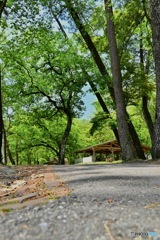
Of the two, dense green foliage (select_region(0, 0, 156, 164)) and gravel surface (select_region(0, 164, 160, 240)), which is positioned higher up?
dense green foliage (select_region(0, 0, 156, 164))

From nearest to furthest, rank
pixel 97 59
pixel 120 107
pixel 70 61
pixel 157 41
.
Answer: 1. pixel 157 41
2. pixel 120 107
3. pixel 97 59
4. pixel 70 61

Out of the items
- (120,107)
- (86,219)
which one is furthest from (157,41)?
(86,219)

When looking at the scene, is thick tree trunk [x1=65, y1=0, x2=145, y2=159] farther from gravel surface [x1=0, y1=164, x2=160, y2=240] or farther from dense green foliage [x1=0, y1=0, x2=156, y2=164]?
gravel surface [x1=0, y1=164, x2=160, y2=240]

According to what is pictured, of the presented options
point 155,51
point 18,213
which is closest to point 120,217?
point 18,213

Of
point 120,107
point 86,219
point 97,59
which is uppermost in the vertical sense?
point 97,59

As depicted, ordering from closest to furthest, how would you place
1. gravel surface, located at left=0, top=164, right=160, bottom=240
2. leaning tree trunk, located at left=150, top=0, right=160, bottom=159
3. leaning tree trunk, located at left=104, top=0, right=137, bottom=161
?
gravel surface, located at left=0, top=164, right=160, bottom=240
leaning tree trunk, located at left=150, top=0, right=160, bottom=159
leaning tree trunk, located at left=104, top=0, right=137, bottom=161

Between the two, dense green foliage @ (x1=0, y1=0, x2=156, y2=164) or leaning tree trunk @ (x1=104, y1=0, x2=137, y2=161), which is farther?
dense green foliage @ (x1=0, y1=0, x2=156, y2=164)

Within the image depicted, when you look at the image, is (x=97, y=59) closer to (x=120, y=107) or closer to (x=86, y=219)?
(x=120, y=107)

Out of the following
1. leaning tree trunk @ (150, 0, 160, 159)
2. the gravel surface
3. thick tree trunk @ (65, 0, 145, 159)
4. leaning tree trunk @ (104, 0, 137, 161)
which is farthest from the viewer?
thick tree trunk @ (65, 0, 145, 159)

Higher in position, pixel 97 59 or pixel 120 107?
pixel 97 59

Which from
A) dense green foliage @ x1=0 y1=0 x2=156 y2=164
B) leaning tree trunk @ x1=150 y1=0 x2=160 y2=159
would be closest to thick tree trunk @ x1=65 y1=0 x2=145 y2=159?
dense green foliage @ x1=0 y1=0 x2=156 y2=164

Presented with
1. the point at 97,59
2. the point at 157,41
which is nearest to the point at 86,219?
the point at 157,41

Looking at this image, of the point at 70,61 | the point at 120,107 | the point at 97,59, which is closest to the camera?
the point at 120,107

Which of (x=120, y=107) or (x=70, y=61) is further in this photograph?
(x=70, y=61)
